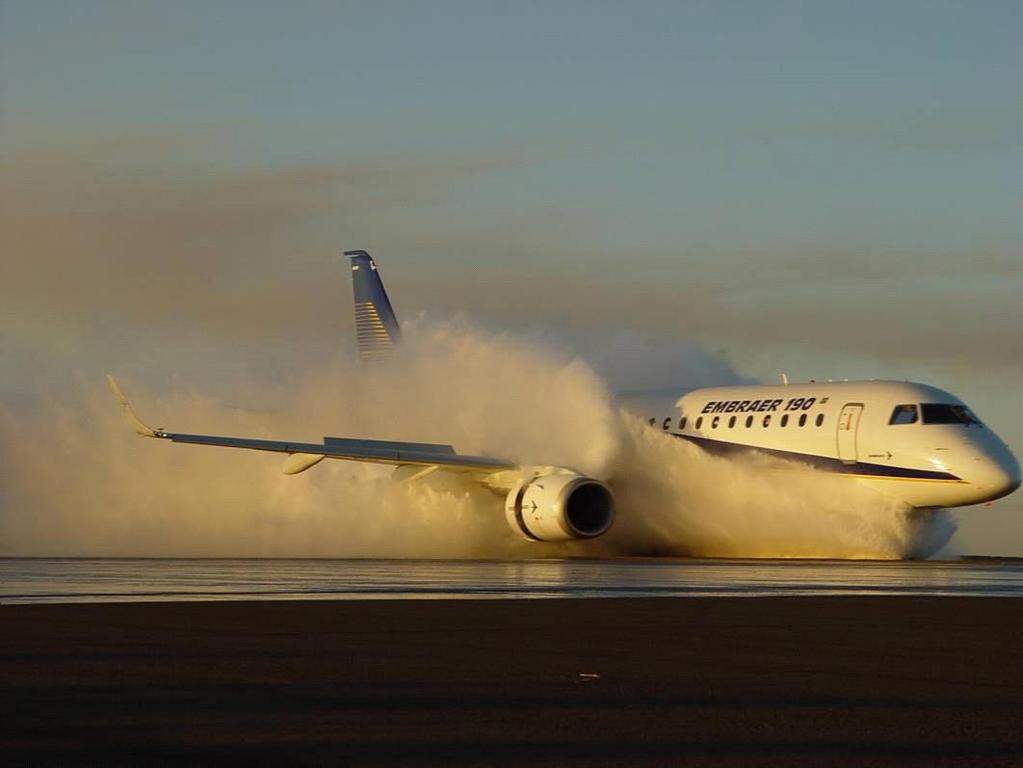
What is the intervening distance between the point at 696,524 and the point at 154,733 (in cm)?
3520

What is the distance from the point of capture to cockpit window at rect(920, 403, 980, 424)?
3847cm

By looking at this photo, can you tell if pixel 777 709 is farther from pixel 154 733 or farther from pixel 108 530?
pixel 108 530

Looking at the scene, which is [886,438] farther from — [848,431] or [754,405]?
[754,405]

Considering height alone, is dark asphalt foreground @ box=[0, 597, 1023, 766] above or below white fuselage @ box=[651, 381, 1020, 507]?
below

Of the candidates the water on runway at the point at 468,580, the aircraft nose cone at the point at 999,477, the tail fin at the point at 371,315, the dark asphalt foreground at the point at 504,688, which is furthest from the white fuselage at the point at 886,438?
the dark asphalt foreground at the point at 504,688

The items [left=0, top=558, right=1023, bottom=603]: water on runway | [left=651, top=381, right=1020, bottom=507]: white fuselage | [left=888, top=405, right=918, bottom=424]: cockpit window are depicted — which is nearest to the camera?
[left=0, top=558, right=1023, bottom=603]: water on runway

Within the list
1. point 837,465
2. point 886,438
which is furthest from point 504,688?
point 837,465

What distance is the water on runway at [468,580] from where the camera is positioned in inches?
800

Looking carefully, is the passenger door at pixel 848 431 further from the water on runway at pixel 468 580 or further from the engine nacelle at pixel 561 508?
the engine nacelle at pixel 561 508

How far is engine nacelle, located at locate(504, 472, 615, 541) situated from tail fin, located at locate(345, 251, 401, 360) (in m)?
15.3

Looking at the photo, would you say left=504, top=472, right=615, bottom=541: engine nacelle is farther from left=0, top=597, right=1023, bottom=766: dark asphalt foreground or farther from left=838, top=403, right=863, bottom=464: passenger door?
left=0, top=597, right=1023, bottom=766: dark asphalt foreground

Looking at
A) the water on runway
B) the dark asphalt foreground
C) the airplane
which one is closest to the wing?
the airplane

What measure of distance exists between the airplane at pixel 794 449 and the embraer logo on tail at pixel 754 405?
33mm

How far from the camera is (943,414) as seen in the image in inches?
1521
